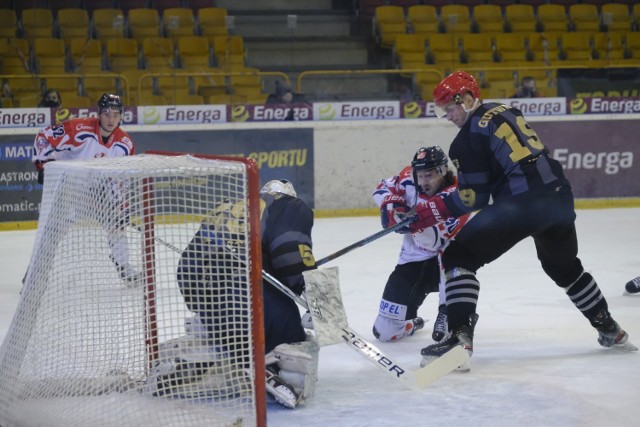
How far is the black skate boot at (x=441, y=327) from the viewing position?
4609 millimetres

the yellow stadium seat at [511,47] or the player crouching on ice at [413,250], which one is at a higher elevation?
the yellow stadium seat at [511,47]

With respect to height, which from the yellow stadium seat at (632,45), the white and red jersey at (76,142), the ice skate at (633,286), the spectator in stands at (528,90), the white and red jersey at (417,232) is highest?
the yellow stadium seat at (632,45)

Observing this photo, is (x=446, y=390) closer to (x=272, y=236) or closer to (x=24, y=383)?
(x=272, y=236)

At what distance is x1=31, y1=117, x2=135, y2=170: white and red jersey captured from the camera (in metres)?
6.04

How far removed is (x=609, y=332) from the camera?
4395 mm

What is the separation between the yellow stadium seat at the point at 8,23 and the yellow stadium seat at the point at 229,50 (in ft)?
6.75

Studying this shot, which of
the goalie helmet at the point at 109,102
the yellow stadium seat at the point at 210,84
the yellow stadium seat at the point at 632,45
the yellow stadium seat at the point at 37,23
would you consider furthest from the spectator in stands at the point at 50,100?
the yellow stadium seat at the point at 632,45

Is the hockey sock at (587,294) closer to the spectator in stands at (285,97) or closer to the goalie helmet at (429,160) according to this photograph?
the goalie helmet at (429,160)

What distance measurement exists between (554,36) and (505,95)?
2.76 meters

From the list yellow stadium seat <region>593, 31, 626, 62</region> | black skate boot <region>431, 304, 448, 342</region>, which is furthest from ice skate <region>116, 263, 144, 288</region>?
yellow stadium seat <region>593, 31, 626, 62</region>

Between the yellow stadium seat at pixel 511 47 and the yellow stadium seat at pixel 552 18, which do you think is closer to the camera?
the yellow stadium seat at pixel 511 47

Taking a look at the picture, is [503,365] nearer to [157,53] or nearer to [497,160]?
[497,160]

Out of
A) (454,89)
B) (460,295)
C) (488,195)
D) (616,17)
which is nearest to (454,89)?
(454,89)

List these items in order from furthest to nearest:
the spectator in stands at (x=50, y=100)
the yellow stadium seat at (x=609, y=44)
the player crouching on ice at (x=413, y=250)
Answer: the yellow stadium seat at (x=609, y=44) < the spectator in stands at (x=50, y=100) < the player crouching on ice at (x=413, y=250)
